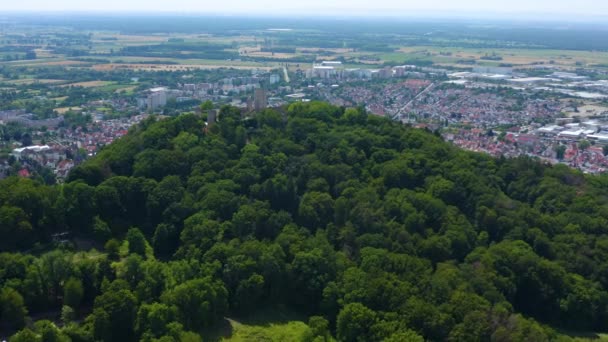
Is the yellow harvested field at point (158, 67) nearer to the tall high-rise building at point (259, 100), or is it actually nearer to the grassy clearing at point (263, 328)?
the tall high-rise building at point (259, 100)

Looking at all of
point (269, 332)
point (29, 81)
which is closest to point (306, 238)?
point (269, 332)

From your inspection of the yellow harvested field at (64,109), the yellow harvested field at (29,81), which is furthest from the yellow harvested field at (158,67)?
the yellow harvested field at (64,109)

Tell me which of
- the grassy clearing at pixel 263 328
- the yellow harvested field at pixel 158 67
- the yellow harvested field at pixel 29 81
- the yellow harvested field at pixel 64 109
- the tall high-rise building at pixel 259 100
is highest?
the tall high-rise building at pixel 259 100

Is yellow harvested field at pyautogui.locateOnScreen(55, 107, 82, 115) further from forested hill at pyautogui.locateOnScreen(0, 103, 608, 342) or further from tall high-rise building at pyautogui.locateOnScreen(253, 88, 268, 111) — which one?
forested hill at pyautogui.locateOnScreen(0, 103, 608, 342)

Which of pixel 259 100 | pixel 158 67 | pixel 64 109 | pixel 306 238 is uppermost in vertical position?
pixel 259 100

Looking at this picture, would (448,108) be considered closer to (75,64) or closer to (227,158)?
(227,158)

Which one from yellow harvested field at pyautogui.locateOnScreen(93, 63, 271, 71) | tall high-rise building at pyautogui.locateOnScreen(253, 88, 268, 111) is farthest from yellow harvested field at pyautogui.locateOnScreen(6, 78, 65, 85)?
tall high-rise building at pyautogui.locateOnScreen(253, 88, 268, 111)

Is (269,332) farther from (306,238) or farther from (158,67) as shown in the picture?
(158,67)

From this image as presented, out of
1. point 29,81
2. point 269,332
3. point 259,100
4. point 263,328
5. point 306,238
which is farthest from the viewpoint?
point 29,81

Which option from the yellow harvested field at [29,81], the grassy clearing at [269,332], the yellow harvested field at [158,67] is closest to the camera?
the grassy clearing at [269,332]
